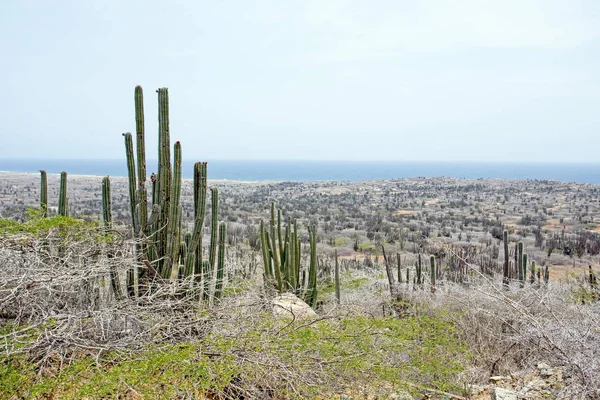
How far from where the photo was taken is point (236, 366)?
14.7 feet

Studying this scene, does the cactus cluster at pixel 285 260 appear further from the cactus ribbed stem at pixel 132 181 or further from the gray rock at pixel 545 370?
the gray rock at pixel 545 370

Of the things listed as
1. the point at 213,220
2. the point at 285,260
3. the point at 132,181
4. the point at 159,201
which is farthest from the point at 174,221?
the point at 285,260

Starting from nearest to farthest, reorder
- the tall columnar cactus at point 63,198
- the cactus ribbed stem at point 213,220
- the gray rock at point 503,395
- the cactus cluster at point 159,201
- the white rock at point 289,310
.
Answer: the gray rock at point 503,395 < the white rock at point 289,310 < the cactus cluster at point 159,201 < the tall columnar cactus at point 63,198 < the cactus ribbed stem at point 213,220

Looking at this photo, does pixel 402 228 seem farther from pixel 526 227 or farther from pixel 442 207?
pixel 442 207

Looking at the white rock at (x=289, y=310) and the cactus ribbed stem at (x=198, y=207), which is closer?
the white rock at (x=289, y=310)

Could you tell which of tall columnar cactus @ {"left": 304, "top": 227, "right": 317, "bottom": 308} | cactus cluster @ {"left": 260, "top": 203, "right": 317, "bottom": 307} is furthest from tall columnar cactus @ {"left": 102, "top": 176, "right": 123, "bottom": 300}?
tall columnar cactus @ {"left": 304, "top": 227, "right": 317, "bottom": 308}

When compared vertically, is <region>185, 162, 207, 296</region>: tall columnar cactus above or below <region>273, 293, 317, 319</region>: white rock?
above

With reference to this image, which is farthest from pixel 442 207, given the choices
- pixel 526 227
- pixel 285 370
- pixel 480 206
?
pixel 285 370

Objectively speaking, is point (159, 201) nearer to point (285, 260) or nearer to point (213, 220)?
point (213, 220)

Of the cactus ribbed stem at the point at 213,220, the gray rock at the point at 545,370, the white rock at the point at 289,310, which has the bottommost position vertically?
the gray rock at the point at 545,370

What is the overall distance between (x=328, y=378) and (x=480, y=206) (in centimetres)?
3352

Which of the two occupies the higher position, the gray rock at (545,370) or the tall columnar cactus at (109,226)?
the tall columnar cactus at (109,226)

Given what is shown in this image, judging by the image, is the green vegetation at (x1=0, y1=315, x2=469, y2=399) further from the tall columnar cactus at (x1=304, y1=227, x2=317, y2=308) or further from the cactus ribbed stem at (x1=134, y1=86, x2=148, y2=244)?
the tall columnar cactus at (x1=304, y1=227, x2=317, y2=308)

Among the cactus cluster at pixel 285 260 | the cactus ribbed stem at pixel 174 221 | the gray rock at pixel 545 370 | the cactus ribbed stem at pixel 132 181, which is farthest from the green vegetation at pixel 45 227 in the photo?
the gray rock at pixel 545 370
